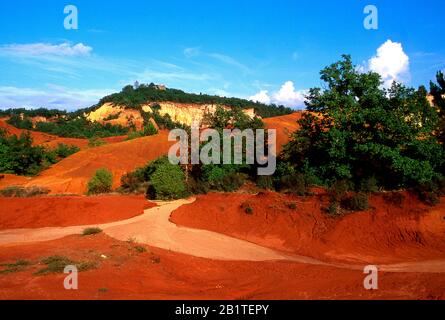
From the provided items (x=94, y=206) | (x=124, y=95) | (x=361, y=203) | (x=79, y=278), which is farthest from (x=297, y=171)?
(x=124, y=95)

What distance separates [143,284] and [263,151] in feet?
64.7

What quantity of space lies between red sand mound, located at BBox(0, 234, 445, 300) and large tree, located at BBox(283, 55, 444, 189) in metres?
9.65

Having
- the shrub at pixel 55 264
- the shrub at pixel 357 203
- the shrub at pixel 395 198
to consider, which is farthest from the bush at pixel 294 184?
the shrub at pixel 55 264

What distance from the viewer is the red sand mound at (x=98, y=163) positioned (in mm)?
34344

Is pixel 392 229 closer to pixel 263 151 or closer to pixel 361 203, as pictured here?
pixel 361 203

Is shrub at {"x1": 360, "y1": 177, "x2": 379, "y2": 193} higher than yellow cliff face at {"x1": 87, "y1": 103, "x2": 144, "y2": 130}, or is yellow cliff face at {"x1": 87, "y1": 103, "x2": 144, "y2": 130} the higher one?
yellow cliff face at {"x1": 87, "y1": 103, "x2": 144, "y2": 130}

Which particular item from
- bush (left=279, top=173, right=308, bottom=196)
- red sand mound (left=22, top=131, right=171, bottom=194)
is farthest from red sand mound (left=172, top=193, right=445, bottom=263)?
red sand mound (left=22, top=131, right=171, bottom=194)

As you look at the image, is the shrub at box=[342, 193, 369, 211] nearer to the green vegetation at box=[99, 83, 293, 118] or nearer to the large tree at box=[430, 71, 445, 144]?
the large tree at box=[430, 71, 445, 144]

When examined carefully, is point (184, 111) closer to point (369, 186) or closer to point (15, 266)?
point (369, 186)

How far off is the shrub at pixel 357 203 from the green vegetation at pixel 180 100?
7064 cm

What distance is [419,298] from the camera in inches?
300

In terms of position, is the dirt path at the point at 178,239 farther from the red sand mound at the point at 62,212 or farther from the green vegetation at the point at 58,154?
the green vegetation at the point at 58,154

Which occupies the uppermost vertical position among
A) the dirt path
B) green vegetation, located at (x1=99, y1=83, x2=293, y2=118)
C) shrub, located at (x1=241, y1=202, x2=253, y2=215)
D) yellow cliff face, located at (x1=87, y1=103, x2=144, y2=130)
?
green vegetation, located at (x1=99, y1=83, x2=293, y2=118)

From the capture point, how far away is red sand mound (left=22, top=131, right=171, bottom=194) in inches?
1352
